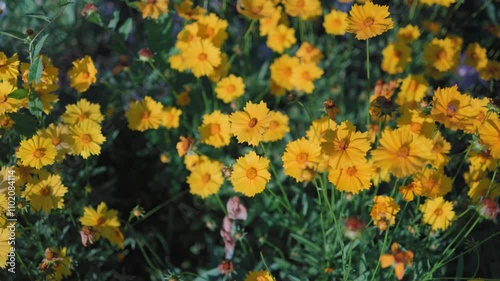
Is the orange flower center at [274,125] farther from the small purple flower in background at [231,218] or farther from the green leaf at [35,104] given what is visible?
the green leaf at [35,104]

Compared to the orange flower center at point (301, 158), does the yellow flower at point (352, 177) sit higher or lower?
lower

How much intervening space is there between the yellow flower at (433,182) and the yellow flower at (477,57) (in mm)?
722

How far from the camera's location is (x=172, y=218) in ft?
7.80

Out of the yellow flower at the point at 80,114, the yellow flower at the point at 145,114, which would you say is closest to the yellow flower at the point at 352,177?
the yellow flower at the point at 145,114

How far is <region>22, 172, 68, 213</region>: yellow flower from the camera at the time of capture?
1678 millimetres

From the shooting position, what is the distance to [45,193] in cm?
170

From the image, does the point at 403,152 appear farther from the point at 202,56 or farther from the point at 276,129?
the point at 202,56

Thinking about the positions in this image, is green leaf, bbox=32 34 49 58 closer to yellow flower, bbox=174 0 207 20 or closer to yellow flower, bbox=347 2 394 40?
yellow flower, bbox=174 0 207 20

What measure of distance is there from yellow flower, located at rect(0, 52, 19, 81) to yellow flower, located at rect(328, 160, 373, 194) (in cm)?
108

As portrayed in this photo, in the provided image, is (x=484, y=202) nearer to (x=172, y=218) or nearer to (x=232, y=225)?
(x=232, y=225)

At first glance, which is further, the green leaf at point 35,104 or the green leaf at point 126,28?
the green leaf at point 126,28

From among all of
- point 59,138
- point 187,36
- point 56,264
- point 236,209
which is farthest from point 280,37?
point 56,264

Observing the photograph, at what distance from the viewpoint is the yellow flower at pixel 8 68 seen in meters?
1.66

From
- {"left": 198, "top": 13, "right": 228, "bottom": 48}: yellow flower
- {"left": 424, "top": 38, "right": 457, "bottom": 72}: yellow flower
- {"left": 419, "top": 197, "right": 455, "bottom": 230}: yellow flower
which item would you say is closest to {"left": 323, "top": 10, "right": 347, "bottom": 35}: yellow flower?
{"left": 424, "top": 38, "right": 457, "bottom": 72}: yellow flower
